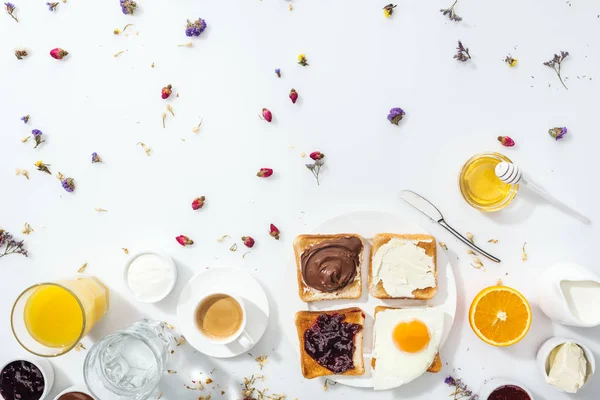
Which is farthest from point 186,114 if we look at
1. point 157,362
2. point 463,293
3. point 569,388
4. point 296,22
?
point 569,388

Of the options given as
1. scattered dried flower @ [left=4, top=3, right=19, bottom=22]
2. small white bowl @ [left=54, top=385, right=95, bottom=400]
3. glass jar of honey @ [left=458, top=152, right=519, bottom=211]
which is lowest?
small white bowl @ [left=54, top=385, right=95, bottom=400]

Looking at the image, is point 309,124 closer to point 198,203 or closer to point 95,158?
point 198,203

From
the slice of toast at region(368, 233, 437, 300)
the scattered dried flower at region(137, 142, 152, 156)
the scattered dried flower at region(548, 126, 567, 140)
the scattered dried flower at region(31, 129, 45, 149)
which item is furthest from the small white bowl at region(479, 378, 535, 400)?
the scattered dried flower at region(31, 129, 45, 149)

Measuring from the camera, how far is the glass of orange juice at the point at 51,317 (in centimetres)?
198

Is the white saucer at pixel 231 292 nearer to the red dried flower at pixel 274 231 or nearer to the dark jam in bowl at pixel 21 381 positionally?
the red dried flower at pixel 274 231

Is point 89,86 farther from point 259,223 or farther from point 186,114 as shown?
point 259,223

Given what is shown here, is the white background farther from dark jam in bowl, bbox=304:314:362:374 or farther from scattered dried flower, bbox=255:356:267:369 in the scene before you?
dark jam in bowl, bbox=304:314:362:374

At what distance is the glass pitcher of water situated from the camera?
192 centimetres

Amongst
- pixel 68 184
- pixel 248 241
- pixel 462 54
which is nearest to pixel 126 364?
pixel 248 241

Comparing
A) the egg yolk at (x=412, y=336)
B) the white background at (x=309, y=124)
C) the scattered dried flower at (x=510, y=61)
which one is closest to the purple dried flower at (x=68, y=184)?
the white background at (x=309, y=124)

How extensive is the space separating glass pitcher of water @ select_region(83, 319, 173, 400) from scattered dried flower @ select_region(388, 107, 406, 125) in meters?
1.19

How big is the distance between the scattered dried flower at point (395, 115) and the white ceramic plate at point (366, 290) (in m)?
0.36

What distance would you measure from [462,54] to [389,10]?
0.32 metres

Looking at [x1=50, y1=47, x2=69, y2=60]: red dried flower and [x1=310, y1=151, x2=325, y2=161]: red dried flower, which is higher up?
[x1=50, y1=47, x2=69, y2=60]: red dried flower
